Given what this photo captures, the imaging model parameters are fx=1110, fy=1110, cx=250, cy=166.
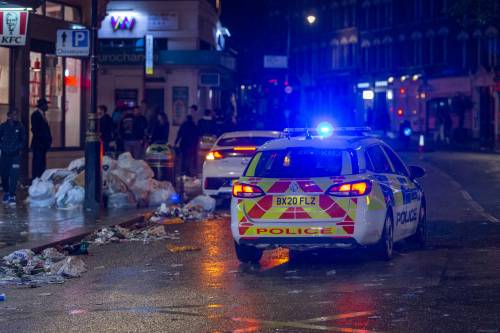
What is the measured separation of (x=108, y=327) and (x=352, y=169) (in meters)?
4.46

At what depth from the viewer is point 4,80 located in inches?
998

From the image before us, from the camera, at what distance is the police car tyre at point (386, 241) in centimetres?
1255

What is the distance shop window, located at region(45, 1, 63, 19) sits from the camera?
1094 inches

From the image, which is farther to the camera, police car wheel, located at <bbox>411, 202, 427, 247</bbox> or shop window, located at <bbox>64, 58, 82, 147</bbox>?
shop window, located at <bbox>64, 58, 82, 147</bbox>

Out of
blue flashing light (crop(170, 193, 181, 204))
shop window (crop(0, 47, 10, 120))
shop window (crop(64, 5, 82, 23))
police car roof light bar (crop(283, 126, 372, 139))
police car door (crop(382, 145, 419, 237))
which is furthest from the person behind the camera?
shop window (crop(64, 5, 82, 23))

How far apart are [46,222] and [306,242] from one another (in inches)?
254

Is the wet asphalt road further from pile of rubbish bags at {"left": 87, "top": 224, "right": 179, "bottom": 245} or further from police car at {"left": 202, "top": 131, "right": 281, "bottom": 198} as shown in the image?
police car at {"left": 202, "top": 131, "right": 281, "bottom": 198}

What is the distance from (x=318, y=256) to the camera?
44.7 feet

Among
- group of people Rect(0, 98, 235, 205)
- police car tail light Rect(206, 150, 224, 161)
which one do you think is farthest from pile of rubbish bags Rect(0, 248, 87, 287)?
police car tail light Rect(206, 150, 224, 161)

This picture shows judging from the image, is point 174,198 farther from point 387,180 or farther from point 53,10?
point 387,180

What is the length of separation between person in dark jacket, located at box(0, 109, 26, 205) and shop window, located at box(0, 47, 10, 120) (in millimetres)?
4612

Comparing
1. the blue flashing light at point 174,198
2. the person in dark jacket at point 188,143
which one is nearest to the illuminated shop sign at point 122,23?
the person in dark jacket at point 188,143

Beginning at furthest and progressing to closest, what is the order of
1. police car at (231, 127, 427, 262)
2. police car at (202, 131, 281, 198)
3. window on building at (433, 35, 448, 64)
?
window on building at (433, 35, 448, 64) < police car at (202, 131, 281, 198) < police car at (231, 127, 427, 262)

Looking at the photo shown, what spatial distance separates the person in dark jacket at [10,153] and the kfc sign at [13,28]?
1631mm
